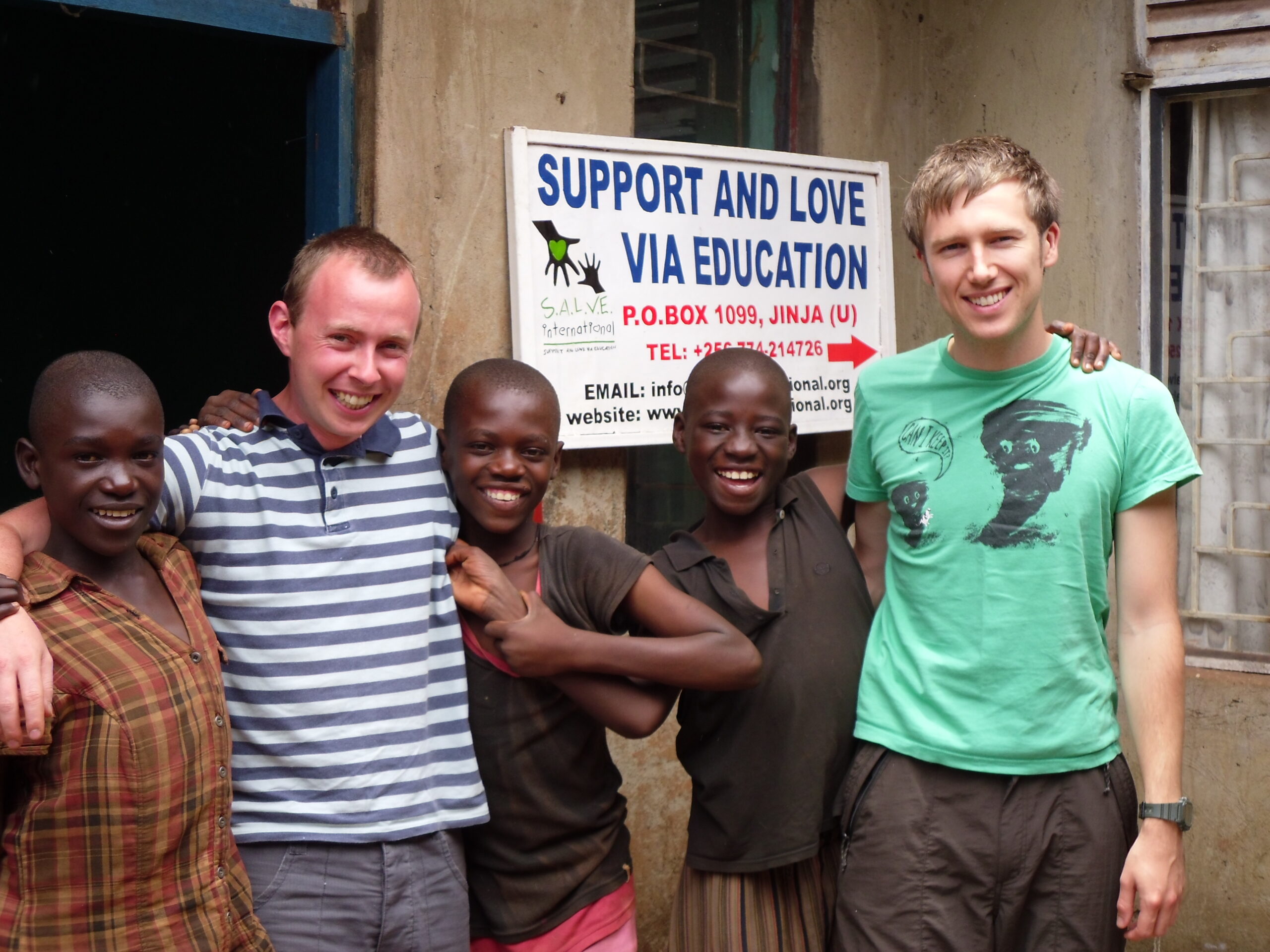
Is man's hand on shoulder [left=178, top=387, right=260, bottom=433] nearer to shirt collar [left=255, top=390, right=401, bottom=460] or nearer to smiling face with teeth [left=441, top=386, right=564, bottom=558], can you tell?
shirt collar [left=255, top=390, right=401, bottom=460]

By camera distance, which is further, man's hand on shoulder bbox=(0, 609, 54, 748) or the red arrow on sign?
the red arrow on sign

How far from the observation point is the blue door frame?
9.84 ft

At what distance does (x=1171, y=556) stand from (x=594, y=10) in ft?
7.23

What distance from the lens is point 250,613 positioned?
85.3 inches

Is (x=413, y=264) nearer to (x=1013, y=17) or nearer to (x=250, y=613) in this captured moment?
(x=250, y=613)

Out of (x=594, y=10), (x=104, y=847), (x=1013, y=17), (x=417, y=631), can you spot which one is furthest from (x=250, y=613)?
(x=1013, y=17)

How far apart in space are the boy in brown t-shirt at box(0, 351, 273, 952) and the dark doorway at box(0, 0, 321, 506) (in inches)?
100

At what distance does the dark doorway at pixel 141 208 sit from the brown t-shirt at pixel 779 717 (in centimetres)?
255

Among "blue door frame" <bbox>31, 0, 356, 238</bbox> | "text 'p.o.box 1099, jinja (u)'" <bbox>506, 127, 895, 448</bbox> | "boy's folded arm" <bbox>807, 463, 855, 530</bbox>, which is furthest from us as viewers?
"text 'p.o.box 1099, jinja (u)'" <bbox>506, 127, 895, 448</bbox>

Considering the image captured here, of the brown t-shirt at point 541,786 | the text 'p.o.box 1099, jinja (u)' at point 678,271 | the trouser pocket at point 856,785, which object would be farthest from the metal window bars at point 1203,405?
the brown t-shirt at point 541,786

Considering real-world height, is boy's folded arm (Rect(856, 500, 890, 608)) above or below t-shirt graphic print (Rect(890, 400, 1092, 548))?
below

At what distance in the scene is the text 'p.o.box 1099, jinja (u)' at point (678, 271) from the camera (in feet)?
11.1

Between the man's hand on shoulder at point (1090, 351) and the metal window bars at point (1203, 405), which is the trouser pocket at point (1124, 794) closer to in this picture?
the man's hand on shoulder at point (1090, 351)

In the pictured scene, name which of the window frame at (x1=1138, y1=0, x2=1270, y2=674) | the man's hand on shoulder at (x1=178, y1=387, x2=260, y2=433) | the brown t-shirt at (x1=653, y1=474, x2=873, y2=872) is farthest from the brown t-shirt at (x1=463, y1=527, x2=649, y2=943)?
the window frame at (x1=1138, y1=0, x2=1270, y2=674)
